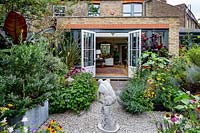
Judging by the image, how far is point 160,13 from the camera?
21219 mm

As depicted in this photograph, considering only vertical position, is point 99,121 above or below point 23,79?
below

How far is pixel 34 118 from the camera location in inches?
222

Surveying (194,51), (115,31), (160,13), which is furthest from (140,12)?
(194,51)

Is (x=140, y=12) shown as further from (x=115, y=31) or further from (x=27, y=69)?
(x=27, y=69)

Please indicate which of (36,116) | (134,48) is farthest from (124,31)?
(36,116)

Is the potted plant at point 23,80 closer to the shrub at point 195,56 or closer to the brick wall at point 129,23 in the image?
the shrub at point 195,56

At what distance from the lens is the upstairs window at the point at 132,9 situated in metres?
20.1

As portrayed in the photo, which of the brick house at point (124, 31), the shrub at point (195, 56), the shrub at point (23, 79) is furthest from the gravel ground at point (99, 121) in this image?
the brick house at point (124, 31)

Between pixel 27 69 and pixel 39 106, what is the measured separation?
3.57 feet

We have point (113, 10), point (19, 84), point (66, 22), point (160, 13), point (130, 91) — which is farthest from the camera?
point (160, 13)

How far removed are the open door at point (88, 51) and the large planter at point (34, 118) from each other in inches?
222

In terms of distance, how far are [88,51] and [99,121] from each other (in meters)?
6.72

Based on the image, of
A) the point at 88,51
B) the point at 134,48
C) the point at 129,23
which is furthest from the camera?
the point at 129,23

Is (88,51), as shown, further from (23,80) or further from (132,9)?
(132,9)
